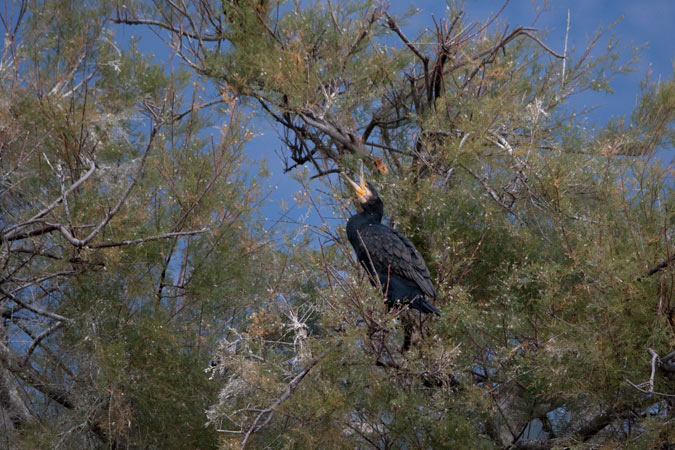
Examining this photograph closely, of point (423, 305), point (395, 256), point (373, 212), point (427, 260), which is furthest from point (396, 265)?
point (427, 260)

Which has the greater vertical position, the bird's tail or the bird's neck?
the bird's neck

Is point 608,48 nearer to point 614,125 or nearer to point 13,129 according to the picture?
point 614,125

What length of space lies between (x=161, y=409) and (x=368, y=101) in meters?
2.93

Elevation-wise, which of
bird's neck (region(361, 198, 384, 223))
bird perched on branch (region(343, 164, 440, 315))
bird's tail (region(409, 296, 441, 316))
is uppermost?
bird's neck (region(361, 198, 384, 223))

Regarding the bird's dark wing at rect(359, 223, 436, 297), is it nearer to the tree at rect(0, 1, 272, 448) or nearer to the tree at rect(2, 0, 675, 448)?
the tree at rect(2, 0, 675, 448)

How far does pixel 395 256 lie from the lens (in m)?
4.36

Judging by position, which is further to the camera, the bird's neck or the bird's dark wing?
the bird's neck

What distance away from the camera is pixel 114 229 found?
5.32 meters

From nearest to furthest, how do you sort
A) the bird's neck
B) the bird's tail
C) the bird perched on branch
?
the bird's tail
the bird perched on branch
the bird's neck

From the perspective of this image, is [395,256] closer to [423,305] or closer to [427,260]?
[423,305]

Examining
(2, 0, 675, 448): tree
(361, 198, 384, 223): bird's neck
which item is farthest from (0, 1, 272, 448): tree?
(361, 198, 384, 223): bird's neck

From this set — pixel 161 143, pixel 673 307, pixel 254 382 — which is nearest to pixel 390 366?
pixel 254 382

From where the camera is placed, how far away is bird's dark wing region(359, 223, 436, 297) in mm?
4328

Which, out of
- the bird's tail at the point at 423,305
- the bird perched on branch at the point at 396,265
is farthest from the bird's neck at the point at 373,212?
the bird's tail at the point at 423,305
